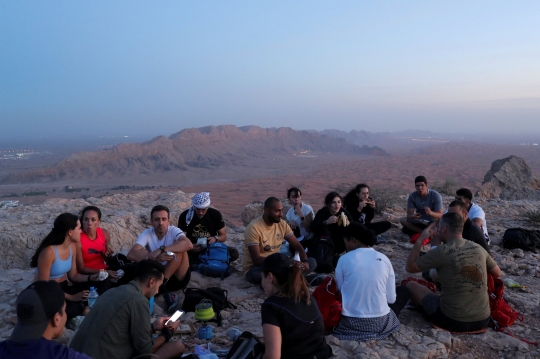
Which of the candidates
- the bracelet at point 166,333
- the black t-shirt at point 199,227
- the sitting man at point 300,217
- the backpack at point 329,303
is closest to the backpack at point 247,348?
the bracelet at point 166,333

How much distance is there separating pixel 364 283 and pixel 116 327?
2115 millimetres

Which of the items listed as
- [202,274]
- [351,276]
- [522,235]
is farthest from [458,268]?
[522,235]

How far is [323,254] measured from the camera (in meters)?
6.10

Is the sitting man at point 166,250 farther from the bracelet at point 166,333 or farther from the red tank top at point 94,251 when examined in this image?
the bracelet at point 166,333

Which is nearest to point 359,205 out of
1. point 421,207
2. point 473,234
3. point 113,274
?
point 421,207

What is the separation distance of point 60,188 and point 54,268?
3240cm

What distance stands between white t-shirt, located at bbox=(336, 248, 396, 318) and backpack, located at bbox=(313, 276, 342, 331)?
0.10m

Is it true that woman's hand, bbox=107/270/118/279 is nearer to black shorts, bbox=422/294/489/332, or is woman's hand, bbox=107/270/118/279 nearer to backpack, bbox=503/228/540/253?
black shorts, bbox=422/294/489/332

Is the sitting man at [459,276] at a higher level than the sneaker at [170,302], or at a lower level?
higher

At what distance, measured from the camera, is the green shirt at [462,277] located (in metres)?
3.95

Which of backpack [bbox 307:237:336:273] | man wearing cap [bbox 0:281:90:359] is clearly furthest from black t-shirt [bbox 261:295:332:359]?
backpack [bbox 307:237:336:273]

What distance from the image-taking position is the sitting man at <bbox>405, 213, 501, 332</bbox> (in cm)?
396

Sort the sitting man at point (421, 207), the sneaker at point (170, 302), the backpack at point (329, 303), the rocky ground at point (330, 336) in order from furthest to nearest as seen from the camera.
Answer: the sitting man at point (421, 207) < the sneaker at point (170, 302) < the backpack at point (329, 303) < the rocky ground at point (330, 336)

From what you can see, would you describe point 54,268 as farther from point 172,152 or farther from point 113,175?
point 172,152
